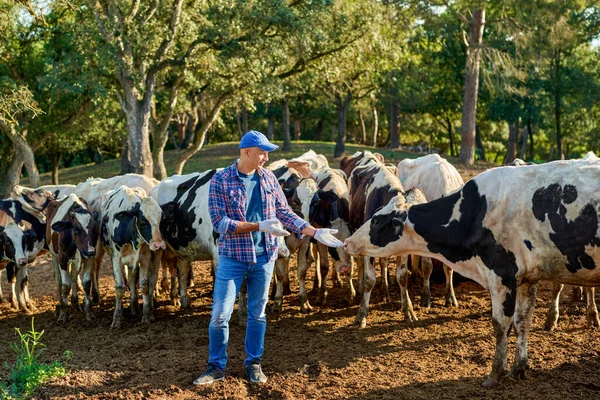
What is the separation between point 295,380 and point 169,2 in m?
15.8

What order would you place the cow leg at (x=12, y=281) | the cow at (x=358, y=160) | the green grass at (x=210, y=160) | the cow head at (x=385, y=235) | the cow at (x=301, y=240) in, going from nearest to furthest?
1. the cow head at (x=385, y=235)
2. the cow at (x=301, y=240)
3. the cow leg at (x=12, y=281)
4. the cow at (x=358, y=160)
5. the green grass at (x=210, y=160)

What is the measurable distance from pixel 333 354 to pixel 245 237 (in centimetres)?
237

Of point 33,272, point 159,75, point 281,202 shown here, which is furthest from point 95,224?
point 159,75

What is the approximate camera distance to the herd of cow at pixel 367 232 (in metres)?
7.09

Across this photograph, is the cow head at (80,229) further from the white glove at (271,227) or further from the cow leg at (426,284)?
the cow leg at (426,284)

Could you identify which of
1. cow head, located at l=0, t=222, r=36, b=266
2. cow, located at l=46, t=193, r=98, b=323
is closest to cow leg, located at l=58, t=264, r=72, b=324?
cow, located at l=46, t=193, r=98, b=323

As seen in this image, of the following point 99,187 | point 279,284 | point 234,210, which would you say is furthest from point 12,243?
point 234,210

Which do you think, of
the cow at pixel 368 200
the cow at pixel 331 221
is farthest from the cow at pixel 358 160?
the cow at pixel 331 221

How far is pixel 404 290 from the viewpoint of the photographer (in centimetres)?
984

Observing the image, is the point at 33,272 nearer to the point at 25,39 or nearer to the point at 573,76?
the point at 25,39

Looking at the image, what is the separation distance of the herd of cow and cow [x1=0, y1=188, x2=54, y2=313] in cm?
2

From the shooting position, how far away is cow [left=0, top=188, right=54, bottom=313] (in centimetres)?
1188

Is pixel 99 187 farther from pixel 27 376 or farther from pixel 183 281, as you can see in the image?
pixel 27 376

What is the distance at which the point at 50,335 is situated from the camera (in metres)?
9.99
